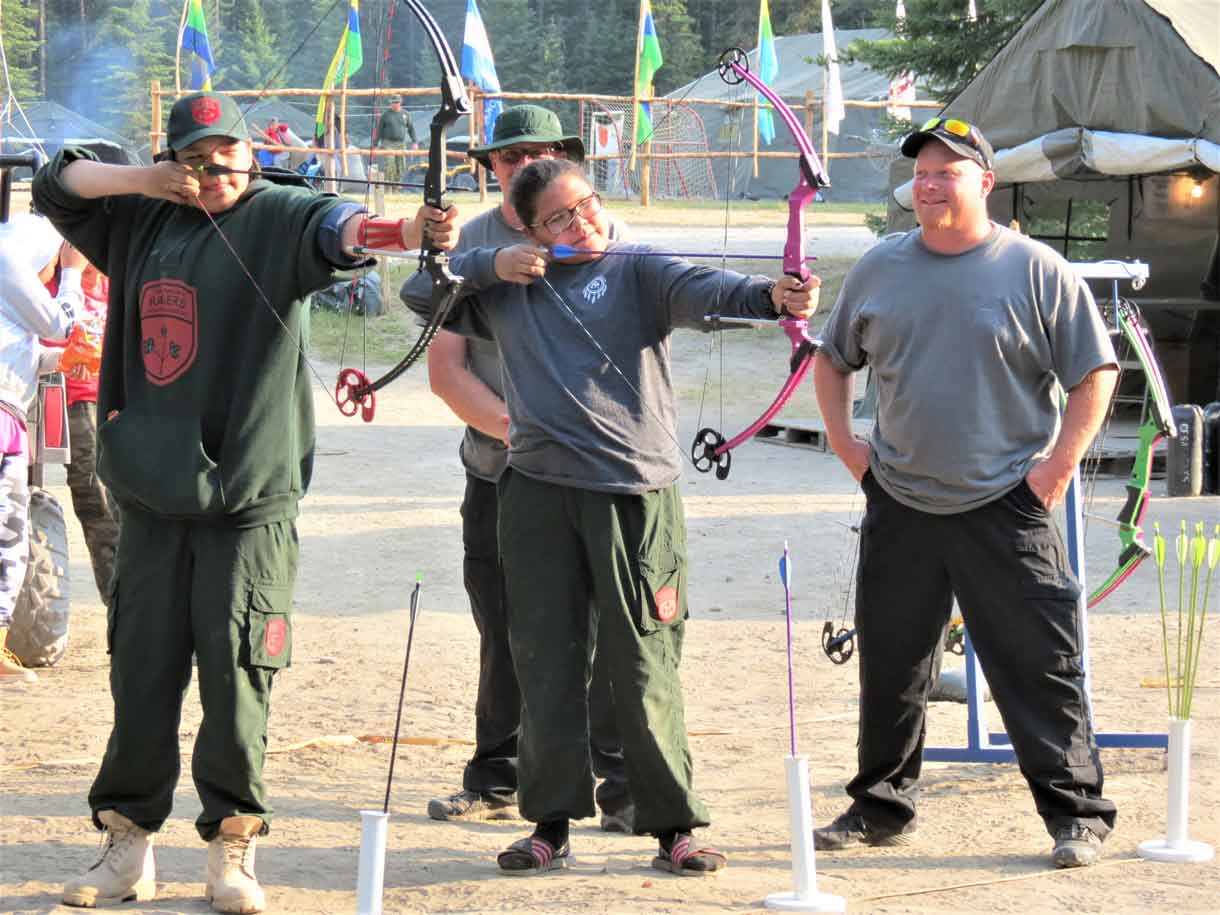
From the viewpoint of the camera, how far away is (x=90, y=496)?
23.2ft

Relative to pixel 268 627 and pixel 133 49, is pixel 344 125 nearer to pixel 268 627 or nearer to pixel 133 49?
pixel 133 49

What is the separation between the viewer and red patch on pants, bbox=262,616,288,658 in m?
4.11

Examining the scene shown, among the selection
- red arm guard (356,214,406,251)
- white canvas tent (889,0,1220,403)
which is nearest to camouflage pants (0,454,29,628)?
red arm guard (356,214,406,251)

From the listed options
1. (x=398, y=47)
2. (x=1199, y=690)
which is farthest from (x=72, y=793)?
(x=1199, y=690)

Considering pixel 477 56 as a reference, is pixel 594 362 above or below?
below

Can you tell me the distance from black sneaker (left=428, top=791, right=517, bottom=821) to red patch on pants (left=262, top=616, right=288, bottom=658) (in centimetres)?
102

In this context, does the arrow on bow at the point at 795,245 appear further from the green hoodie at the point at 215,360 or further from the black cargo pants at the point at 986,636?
the green hoodie at the point at 215,360

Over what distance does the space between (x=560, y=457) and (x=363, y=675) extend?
2847 millimetres

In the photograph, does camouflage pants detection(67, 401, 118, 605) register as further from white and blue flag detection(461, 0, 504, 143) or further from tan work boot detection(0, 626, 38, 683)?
white and blue flag detection(461, 0, 504, 143)

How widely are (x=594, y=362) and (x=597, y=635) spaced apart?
651mm

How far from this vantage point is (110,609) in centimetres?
418

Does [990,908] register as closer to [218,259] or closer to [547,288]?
[547,288]

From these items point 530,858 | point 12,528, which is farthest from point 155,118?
point 530,858

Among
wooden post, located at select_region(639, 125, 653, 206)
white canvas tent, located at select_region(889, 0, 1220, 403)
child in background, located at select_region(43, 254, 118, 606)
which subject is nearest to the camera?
child in background, located at select_region(43, 254, 118, 606)
